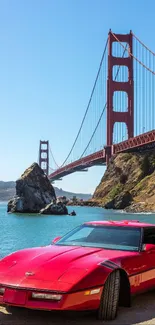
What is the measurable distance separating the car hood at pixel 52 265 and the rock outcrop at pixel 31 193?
57.0 m

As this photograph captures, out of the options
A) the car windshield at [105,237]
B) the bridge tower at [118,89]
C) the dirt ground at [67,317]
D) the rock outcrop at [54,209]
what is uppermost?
the bridge tower at [118,89]

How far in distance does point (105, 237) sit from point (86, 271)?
1.30 meters

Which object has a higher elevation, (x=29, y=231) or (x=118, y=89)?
(x=118, y=89)

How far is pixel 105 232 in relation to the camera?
6398 mm

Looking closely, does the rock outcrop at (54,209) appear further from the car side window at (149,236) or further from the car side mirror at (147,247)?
the car side mirror at (147,247)

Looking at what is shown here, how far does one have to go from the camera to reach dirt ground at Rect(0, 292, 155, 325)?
5.03m

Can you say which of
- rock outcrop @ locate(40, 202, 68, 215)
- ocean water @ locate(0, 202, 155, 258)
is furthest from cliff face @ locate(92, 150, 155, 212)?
ocean water @ locate(0, 202, 155, 258)

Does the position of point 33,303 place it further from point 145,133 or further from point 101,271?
point 145,133

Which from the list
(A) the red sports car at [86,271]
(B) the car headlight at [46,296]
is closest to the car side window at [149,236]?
(A) the red sports car at [86,271]

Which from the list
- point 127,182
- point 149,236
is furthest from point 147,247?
point 127,182

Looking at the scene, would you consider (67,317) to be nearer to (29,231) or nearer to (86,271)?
(86,271)

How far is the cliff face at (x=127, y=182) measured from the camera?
3314 inches

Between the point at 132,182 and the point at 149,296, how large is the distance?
8732cm

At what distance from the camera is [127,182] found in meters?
94.7
